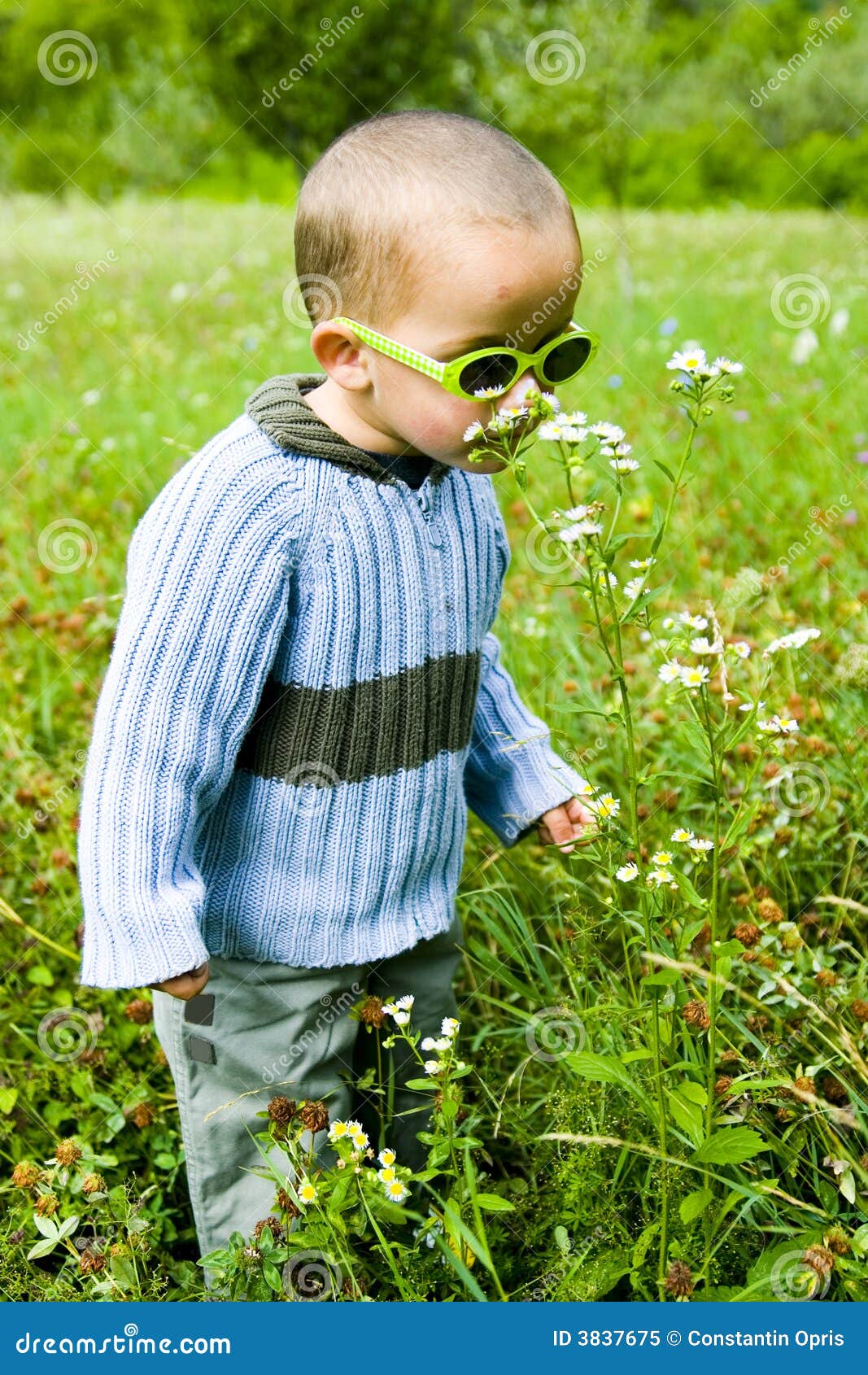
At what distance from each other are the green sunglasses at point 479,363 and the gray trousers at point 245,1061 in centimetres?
79

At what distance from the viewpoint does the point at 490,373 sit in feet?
4.50

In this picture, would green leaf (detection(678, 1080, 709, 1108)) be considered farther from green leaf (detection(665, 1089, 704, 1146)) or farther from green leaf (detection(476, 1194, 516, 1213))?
green leaf (detection(476, 1194, 516, 1213))

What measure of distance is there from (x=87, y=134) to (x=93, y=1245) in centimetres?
1675

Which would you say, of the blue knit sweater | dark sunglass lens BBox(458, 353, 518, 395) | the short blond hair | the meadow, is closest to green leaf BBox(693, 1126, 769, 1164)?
the meadow

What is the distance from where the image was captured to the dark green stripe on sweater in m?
1.50

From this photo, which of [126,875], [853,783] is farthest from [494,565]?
[853,783]

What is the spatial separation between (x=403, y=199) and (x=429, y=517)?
0.39 metres

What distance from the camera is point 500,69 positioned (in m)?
9.77

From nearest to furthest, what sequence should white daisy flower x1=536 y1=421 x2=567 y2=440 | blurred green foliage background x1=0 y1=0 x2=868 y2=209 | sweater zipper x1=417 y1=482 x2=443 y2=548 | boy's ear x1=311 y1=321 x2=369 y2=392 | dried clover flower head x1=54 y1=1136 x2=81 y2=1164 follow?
white daisy flower x1=536 y1=421 x2=567 y2=440, boy's ear x1=311 y1=321 x2=369 y2=392, sweater zipper x1=417 y1=482 x2=443 y2=548, dried clover flower head x1=54 y1=1136 x2=81 y2=1164, blurred green foliage background x1=0 y1=0 x2=868 y2=209

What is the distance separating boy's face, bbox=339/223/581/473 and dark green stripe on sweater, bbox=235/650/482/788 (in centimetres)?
30

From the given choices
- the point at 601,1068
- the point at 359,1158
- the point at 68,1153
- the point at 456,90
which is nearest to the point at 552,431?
the point at 601,1068

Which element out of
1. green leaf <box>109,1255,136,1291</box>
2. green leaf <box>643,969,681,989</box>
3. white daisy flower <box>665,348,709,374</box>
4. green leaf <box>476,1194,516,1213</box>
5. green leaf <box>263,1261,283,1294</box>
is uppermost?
white daisy flower <box>665,348,709,374</box>

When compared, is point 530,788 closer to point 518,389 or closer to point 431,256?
point 518,389

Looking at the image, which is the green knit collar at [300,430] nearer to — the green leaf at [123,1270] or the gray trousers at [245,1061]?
the gray trousers at [245,1061]
